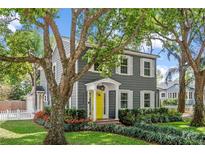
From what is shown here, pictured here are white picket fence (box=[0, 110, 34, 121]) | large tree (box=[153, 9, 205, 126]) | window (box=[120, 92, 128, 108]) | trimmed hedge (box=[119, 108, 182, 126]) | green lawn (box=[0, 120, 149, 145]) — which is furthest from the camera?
window (box=[120, 92, 128, 108])

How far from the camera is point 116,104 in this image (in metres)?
13.7

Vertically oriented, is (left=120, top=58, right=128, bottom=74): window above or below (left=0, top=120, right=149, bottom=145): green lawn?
above

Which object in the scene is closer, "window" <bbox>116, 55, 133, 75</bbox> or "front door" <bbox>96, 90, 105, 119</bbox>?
"front door" <bbox>96, 90, 105, 119</bbox>

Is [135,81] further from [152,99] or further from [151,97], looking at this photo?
[152,99]

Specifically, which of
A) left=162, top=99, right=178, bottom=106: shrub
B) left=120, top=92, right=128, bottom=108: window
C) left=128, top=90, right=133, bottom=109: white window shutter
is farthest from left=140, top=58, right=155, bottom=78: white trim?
left=162, top=99, right=178, bottom=106: shrub

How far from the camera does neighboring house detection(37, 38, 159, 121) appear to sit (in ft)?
42.8

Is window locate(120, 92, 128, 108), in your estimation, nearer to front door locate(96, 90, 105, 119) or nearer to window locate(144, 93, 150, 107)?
front door locate(96, 90, 105, 119)

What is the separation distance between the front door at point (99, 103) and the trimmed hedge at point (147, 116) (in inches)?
34.9

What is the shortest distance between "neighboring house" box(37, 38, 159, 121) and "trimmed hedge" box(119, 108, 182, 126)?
1.64 feet

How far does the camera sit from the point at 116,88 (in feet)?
45.6
